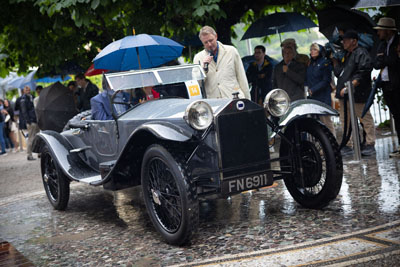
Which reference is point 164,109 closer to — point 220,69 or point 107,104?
point 107,104

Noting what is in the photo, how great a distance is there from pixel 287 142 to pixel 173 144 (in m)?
1.20

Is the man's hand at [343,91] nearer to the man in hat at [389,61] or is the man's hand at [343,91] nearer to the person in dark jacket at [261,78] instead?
the man in hat at [389,61]

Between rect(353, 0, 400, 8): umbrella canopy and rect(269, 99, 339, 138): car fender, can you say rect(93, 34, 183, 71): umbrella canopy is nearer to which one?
rect(269, 99, 339, 138): car fender

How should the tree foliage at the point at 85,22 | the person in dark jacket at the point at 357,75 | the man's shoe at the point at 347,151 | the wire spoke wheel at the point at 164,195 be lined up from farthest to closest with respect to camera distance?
the tree foliage at the point at 85,22 → the man's shoe at the point at 347,151 → the person in dark jacket at the point at 357,75 → the wire spoke wheel at the point at 164,195

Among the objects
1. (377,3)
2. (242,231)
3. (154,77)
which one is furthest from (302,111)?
(377,3)

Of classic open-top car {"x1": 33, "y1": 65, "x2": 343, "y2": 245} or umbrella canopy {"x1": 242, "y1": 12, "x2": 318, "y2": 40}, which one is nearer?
classic open-top car {"x1": 33, "y1": 65, "x2": 343, "y2": 245}

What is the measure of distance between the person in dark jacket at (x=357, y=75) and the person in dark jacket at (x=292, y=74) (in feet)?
2.44

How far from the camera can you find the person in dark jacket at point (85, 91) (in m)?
13.0

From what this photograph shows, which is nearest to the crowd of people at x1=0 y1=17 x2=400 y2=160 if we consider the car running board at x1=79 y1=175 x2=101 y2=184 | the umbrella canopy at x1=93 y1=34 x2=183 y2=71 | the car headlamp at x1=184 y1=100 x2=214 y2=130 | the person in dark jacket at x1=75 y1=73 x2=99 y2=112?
the umbrella canopy at x1=93 y1=34 x2=183 y2=71

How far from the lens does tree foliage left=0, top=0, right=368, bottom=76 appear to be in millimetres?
9211

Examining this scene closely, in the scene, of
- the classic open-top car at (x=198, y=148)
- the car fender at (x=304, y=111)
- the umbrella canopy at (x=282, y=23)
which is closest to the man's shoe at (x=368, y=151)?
the classic open-top car at (x=198, y=148)

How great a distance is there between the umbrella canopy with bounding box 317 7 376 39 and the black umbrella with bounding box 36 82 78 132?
6225mm

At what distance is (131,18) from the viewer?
421 inches

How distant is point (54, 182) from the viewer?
702cm
